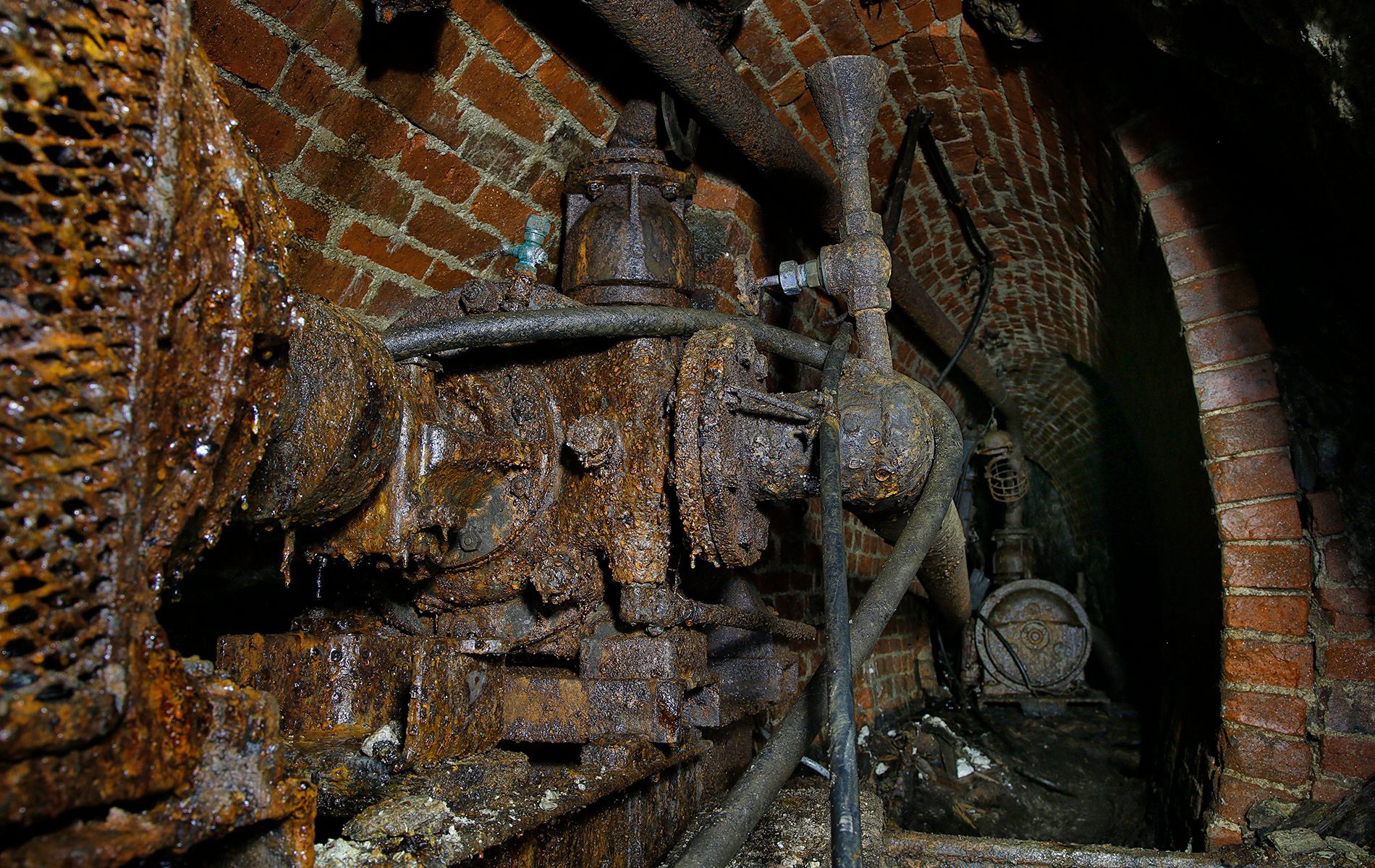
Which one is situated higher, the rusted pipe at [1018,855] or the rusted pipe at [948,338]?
the rusted pipe at [948,338]

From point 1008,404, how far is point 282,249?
5.09m

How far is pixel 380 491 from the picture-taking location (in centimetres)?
130

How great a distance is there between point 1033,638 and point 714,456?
13.0 ft

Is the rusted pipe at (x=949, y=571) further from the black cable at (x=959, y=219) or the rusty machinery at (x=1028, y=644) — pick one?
the black cable at (x=959, y=219)

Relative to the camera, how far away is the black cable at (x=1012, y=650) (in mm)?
4562

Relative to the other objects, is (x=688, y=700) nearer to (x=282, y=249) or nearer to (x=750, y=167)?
(x=282, y=249)

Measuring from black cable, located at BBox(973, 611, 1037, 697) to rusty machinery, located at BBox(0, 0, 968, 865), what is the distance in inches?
101

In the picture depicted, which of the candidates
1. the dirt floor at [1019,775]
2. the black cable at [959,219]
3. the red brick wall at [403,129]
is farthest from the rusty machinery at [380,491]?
the dirt floor at [1019,775]

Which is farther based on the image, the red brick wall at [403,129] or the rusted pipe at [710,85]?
the rusted pipe at [710,85]

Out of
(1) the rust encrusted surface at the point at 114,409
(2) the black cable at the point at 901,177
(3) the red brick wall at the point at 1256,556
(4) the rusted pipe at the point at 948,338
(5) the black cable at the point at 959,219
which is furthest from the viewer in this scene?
(4) the rusted pipe at the point at 948,338

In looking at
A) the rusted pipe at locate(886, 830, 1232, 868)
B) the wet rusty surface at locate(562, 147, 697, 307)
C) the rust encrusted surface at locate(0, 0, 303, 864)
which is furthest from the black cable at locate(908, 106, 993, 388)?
the rust encrusted surface at locate(0, 0, 303, 864)

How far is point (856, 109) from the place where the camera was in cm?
190

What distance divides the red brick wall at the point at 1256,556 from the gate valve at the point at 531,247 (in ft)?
5.56

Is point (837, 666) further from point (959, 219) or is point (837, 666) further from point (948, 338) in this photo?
point (948, 338)
